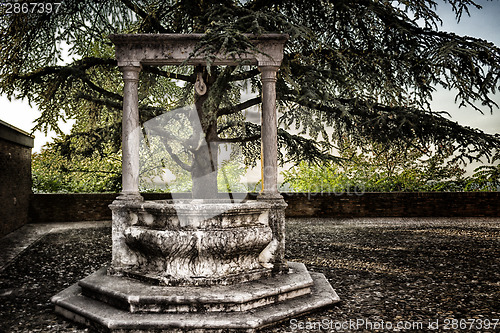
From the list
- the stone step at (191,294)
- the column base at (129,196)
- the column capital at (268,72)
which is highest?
the column capital at (268,72)

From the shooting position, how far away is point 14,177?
1020 centimetres

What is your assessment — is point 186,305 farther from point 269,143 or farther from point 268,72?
point 268,72

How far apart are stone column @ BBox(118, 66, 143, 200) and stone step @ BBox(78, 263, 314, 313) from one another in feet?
3.67

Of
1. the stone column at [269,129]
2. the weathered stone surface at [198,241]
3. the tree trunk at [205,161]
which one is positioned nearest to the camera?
the weathered stone surface at [198,241]

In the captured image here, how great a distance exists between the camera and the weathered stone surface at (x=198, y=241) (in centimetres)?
387

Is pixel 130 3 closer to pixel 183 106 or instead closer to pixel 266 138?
pixel 183 106

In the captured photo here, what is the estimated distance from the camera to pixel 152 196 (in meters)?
12.2

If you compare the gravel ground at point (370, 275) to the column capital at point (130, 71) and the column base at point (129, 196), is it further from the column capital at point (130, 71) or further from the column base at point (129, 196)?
the column capital at point (130, 71)

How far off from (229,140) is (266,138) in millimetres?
3454

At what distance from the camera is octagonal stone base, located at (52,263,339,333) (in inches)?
133

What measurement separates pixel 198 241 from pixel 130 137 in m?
1.71

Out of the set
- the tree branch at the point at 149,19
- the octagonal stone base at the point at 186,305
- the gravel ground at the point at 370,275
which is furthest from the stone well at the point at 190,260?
the tree branch at the point at 149,19

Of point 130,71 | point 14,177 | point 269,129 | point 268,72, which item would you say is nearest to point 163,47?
point 130,71

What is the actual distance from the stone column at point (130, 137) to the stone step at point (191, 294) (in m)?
1.12
